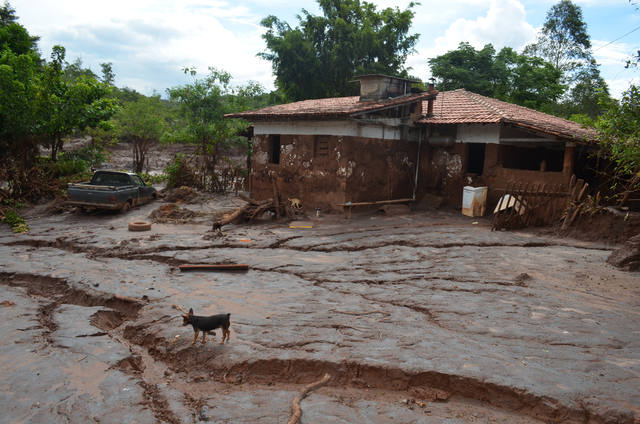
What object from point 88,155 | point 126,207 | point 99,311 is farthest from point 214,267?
point 88,155

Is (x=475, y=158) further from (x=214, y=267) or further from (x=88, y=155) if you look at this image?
(x=88, y=155)

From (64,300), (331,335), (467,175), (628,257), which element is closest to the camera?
(331,335)

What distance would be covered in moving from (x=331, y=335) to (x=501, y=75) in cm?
2430

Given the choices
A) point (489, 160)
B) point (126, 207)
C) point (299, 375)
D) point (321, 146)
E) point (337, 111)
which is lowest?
point (299, 375)

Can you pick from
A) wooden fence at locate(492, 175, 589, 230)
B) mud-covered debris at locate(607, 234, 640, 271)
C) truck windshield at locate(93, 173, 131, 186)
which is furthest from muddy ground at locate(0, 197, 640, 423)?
truck windshield at locate(93, 173, 131, 186)

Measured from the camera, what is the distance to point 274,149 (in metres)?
17.7

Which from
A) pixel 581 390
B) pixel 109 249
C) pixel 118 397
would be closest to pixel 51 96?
pixel 109 249

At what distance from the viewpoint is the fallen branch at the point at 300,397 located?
13.4 feet

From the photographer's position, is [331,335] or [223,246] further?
[223,246]

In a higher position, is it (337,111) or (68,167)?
(337,111)

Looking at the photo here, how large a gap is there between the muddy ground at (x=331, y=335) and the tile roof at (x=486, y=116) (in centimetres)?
431

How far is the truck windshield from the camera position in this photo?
16.1m

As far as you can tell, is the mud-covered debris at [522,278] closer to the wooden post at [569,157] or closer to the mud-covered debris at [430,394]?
the mud-covered debris at [430,394]

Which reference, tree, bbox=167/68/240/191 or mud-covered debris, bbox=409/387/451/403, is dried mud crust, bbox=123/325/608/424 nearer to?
mud-covered debris, bbox=409/387/451/403
